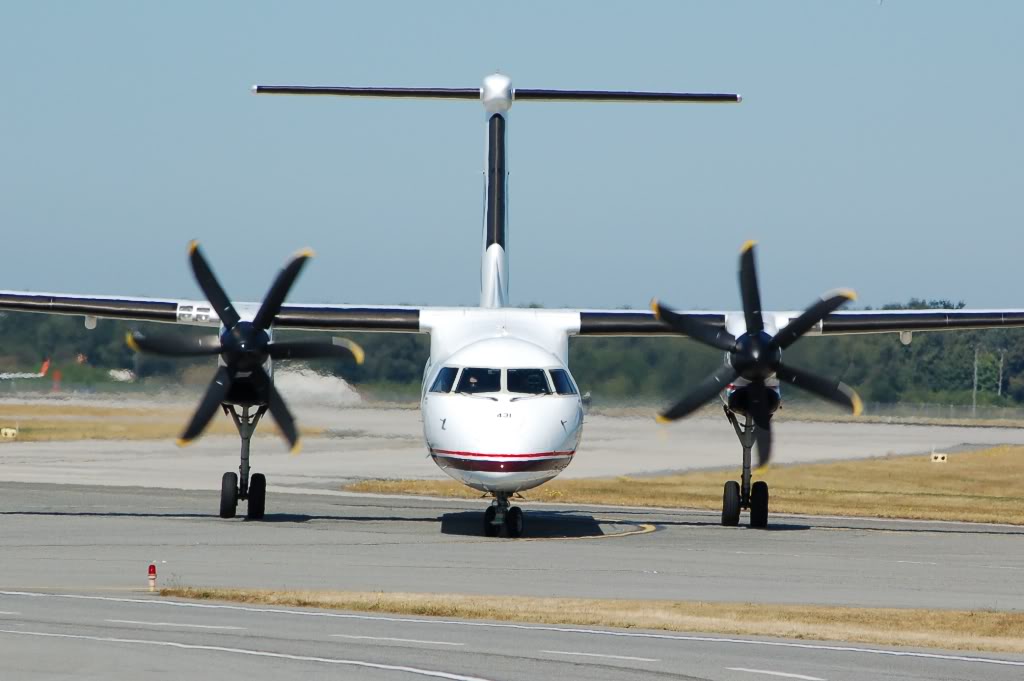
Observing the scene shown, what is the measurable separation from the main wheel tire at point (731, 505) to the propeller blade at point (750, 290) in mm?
Result: 3648

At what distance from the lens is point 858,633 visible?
14930mm

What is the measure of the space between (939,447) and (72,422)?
36.7 meters

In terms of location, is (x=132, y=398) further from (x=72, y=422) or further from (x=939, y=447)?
(x=939, y=447)

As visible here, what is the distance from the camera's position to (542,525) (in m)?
27.5

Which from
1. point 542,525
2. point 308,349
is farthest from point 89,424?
point 542,525

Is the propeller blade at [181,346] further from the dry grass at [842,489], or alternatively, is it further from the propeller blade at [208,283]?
the dry grass at [842,489]

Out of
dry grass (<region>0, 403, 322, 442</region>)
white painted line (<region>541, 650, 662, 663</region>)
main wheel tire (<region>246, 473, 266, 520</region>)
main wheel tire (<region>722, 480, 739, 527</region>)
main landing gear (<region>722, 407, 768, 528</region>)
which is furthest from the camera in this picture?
dry grass (<region>0, 403, 322, 442</region>)

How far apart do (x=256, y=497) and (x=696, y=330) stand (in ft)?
27.8

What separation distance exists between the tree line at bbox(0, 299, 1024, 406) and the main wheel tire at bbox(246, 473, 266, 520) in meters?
10.2

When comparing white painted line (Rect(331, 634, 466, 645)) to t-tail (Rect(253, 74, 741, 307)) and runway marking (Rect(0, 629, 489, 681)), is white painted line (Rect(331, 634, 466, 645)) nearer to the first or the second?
runway marking (Rect(0, 629, 489, 681))

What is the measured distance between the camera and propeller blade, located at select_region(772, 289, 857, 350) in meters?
25.6

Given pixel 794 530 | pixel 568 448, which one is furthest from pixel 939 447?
pixel 568 448

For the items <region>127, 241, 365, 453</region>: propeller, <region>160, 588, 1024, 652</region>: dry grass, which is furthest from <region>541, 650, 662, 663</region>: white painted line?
<region>127, 241, 365, 453</region>: propeller

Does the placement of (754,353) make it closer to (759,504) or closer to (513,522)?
(759,504)
